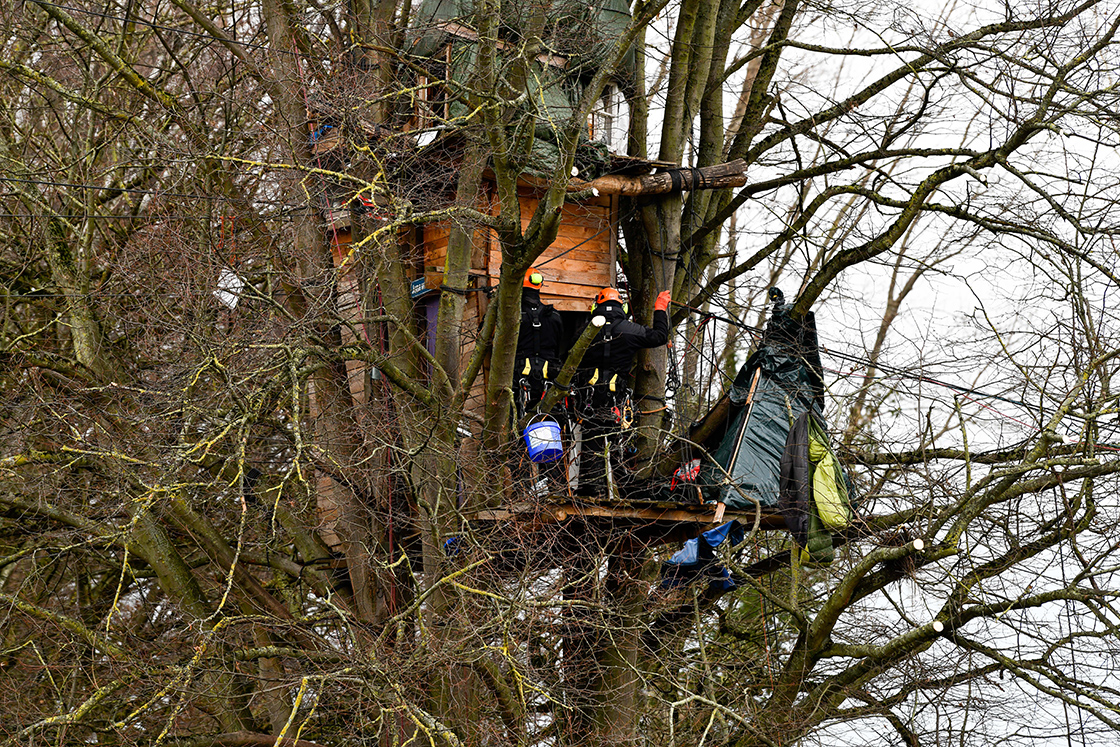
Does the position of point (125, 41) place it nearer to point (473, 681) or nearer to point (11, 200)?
point (11, 200)

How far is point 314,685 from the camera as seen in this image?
853 centimetres

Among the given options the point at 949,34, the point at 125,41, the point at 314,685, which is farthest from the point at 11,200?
the point at 949,34

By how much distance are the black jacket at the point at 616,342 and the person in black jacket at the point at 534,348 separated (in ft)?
1.00

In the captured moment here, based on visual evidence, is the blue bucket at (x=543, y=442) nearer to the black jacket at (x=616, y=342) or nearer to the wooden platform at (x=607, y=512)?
the wooden platform at (x=607, y=512)

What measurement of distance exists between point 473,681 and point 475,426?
78.2 inches

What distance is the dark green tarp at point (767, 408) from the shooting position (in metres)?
10.2

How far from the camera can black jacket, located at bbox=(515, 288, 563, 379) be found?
983 centimetres

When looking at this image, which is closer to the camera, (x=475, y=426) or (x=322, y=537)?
(x=475, y=426)

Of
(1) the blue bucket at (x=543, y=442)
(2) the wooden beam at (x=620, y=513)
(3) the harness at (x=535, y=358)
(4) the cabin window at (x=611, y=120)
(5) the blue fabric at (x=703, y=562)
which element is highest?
(4) the cabin window at (x=611, y=120)

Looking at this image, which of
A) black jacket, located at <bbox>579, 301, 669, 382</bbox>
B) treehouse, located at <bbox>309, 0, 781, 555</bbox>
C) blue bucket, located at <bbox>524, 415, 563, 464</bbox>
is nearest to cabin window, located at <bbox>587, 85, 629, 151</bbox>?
treehouse, located at <bbox>309, 0, 781, 555</bbox>

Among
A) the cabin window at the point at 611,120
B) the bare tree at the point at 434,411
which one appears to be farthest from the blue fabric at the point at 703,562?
the cabin window at the point at 611,120

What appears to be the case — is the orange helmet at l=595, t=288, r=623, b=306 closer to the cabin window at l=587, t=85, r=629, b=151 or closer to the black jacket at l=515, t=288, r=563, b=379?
the black jacket at l=515, t=288, r=563, b=379

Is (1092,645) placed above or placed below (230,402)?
below

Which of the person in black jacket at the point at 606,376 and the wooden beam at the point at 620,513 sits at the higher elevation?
the person in black jacket at the point at 606,376
